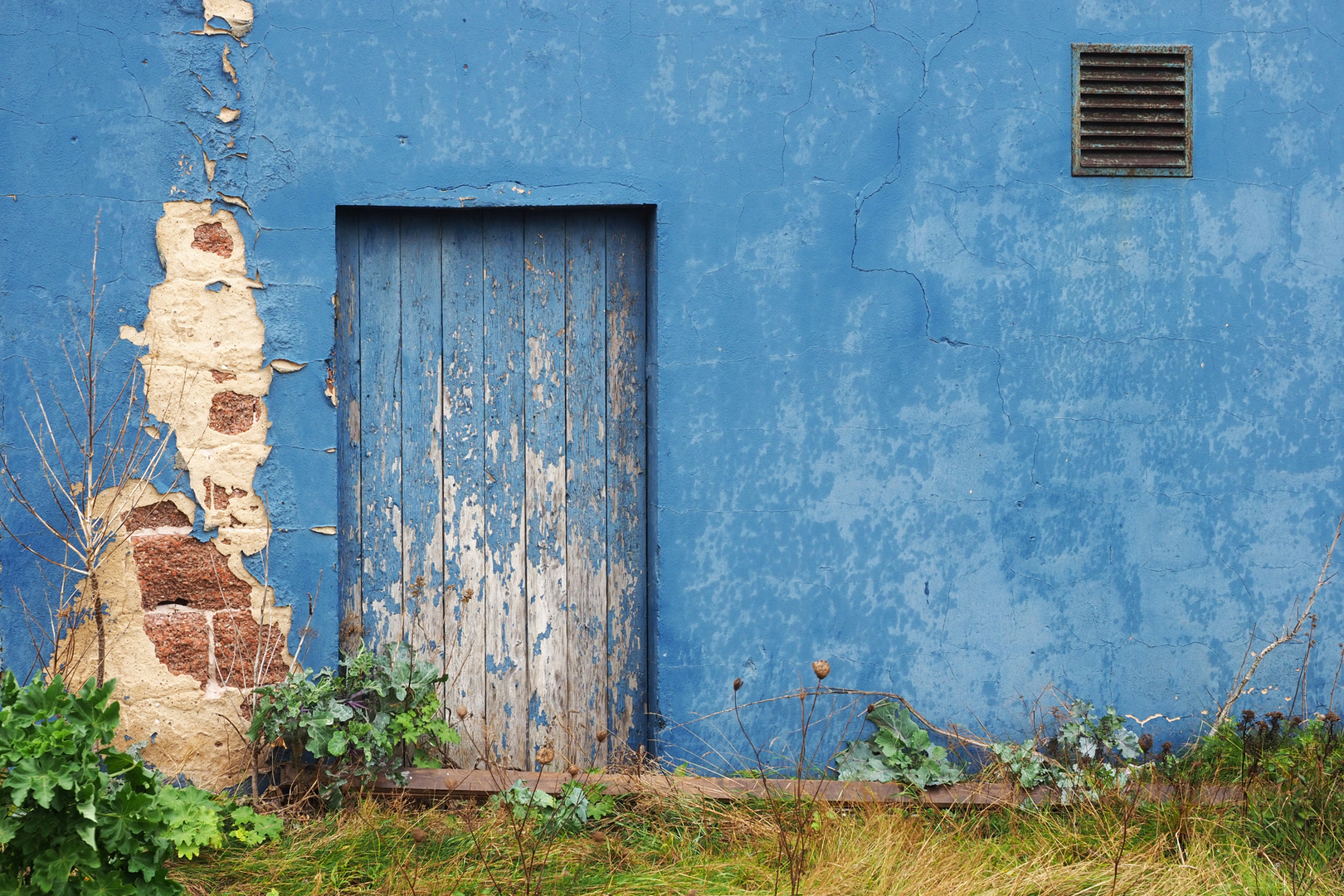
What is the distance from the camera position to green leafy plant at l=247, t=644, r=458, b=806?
3.19 metres

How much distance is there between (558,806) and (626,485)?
110 cm

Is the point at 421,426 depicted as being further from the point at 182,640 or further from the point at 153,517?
the point at 182,640

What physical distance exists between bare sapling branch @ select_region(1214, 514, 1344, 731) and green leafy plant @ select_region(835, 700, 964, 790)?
1014mm

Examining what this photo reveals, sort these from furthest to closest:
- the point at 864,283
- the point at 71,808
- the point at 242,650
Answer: the point at 864,283 < the point at 242,650 < the point at 71,808

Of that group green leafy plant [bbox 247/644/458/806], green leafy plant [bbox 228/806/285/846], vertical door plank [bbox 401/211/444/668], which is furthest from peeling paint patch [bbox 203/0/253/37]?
green leafy plant [bbox 228/806/285/846]

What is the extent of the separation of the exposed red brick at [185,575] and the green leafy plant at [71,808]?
0.95m

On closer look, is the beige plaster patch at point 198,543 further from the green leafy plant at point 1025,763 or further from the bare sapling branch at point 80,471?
the green leafy plant at point 1025,763

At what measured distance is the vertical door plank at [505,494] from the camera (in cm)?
362

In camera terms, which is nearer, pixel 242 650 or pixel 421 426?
pixel 242 650

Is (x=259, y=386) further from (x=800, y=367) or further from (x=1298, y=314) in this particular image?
(x=1298, y=314)

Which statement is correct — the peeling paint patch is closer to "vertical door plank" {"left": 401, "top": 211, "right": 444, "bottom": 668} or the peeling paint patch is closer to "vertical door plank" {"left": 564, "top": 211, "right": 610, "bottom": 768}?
"vertical door plank" {"left": 401, "top": 211, "right": 444, "bottom": 668}

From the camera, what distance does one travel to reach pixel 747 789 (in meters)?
3.31

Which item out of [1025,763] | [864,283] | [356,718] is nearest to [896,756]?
[1025,763]

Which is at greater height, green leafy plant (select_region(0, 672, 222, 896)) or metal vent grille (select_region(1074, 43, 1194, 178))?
metal vent grille (select_region(1074, 43, 1194, 178))
